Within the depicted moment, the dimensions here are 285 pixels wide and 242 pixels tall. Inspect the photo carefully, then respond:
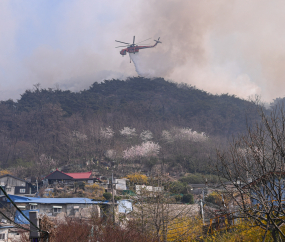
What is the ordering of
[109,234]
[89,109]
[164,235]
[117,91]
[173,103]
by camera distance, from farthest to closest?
[117,91], [173,103], [89,109], [164,235], [109,234]

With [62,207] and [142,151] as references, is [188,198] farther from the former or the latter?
[142,151]

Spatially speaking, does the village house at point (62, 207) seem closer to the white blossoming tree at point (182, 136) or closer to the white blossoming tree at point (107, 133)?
the white blossoming tree at point (107, 133)

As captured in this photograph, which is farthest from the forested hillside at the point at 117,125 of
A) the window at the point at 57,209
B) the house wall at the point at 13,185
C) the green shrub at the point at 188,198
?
the window at the point at 57,209

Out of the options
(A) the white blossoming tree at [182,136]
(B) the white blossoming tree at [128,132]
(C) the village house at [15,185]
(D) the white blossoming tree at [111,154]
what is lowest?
(C) the village house at [15,185]

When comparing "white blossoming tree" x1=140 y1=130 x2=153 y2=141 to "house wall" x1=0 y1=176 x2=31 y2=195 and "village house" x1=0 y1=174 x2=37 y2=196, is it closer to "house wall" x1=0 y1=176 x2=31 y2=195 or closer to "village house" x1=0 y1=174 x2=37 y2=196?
"village house" x1=0 y1=174 x2=37 y2=196

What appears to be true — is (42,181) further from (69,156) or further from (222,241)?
(222,241)

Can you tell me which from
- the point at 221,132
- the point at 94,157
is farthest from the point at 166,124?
the point at 94,157
